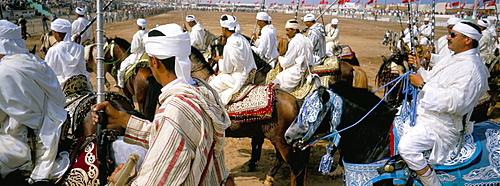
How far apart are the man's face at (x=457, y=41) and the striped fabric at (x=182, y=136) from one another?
2.64 metres

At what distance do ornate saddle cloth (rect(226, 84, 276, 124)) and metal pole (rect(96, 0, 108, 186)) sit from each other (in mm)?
2545

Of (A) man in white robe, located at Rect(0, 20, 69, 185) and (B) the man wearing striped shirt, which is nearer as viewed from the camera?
(B) the man wearing striped shirt

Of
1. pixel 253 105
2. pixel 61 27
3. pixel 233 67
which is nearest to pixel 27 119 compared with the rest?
pixel 61 27

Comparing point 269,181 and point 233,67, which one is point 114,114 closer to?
point 233,67

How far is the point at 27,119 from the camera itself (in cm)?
282

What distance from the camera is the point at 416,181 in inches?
139

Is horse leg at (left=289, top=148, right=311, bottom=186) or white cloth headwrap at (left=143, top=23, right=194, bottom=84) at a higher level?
white cloth headwrap at (left=143, top=23, right=194, bottom=84)

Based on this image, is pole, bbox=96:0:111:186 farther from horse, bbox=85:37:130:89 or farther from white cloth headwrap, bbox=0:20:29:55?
horse, bbox=85:37:130:89

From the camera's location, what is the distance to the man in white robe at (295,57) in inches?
252

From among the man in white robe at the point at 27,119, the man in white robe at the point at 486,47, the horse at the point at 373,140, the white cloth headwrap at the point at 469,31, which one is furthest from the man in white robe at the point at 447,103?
the man in white robe at the point at 486,47

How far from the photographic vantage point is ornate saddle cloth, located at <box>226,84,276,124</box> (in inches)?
196

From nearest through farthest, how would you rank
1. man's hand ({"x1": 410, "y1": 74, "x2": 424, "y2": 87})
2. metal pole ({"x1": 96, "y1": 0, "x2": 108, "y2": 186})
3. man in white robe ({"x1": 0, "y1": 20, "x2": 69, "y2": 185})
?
metal pole ({"x1": 96, "y1": 0, "x2": 108, "y2": 186}), man in white robe ({"x1": 0, "y1": 20, "x2": 69, "y2": 185}), man's hand ({"x1": 410, "y1": 74, "x2": 424, "y2": 87})

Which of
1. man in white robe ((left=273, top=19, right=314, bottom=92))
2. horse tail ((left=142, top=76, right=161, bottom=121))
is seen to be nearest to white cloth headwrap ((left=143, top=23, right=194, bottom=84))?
man in white robe ((left=273, top=19, right=314, bottom=92))

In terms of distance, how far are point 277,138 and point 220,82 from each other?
131 centimetres
